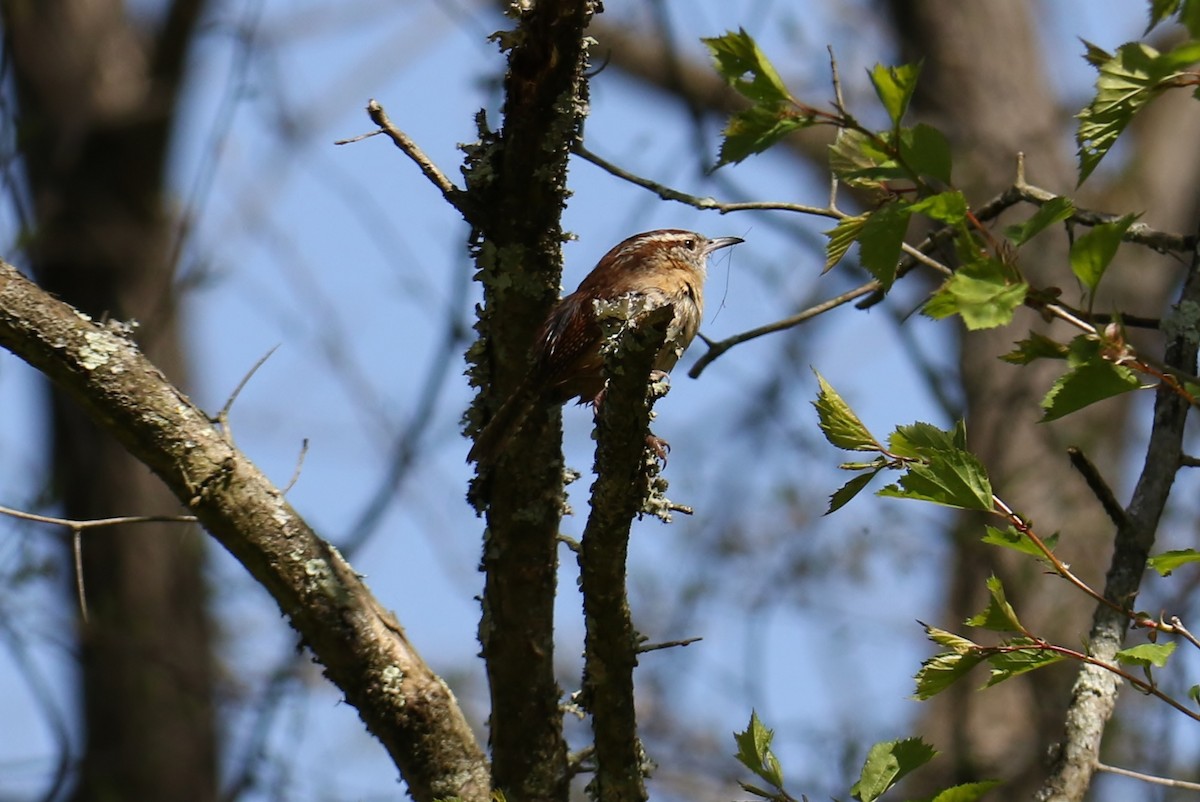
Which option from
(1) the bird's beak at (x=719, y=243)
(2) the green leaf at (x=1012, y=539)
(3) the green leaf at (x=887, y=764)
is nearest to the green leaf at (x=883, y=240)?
(2) the green leaf at (x=1012, y=539)

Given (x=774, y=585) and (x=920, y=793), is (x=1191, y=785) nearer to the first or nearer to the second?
(x=920, y=793)

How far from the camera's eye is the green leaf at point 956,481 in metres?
2.11

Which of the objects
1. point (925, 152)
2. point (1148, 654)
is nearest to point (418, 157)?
point (925, 152)

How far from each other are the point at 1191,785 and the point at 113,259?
7.06 m

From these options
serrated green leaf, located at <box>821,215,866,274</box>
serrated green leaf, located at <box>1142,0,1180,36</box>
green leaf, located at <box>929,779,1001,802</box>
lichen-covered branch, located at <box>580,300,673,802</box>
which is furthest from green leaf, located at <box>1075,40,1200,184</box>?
green leaf, located at <box>929,779,1001,802</box>

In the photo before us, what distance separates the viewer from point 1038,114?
888 centimetres

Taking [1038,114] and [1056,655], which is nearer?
[1056,655]

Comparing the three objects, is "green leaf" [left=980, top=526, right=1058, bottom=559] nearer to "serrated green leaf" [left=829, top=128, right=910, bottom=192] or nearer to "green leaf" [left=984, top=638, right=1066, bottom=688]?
"green leaf" [left=984, top=638, right=1066, bottom=688]

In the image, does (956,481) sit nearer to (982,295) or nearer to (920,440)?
(920,440)

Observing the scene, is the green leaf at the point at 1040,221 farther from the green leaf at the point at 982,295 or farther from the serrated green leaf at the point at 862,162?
the serrated green leaf at the point at 862,162

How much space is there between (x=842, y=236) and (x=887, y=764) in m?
0.94

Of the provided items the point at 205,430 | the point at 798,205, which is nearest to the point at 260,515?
the point at 205,430

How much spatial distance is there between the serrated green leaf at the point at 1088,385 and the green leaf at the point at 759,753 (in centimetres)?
74

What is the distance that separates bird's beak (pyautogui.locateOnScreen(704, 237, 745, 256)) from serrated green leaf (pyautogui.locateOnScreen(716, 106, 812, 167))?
2406 millimetres
